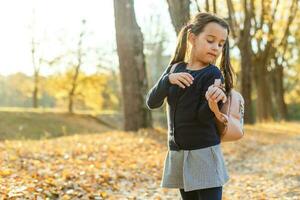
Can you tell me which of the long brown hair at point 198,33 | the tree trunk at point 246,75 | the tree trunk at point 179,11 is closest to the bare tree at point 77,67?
the tree trunk at point 246,75

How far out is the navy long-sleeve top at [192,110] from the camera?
3258 millimetres

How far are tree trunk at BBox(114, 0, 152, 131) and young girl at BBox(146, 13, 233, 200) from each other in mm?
10640

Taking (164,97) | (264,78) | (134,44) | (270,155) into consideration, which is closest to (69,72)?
(264,78)

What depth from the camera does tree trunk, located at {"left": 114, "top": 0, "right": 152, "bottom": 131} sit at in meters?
13.9

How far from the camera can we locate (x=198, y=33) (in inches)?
135

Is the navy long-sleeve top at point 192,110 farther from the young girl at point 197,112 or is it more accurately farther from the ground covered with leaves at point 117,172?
the ground covered with leaves at point 117,172

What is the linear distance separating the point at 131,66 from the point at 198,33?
10952 mm

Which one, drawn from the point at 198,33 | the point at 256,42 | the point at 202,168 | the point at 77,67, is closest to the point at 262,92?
the point at 256,42

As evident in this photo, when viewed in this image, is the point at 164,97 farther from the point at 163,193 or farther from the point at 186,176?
the point at 163,193

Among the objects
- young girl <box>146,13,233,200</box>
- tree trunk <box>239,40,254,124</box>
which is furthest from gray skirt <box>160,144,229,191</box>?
tree trunk <box>239,40,254,124</box>

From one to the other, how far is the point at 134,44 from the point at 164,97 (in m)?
10.9

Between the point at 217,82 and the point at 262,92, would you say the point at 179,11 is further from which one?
the point at 262,92

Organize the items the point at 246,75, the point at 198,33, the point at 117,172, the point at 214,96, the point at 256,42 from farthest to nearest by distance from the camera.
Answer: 1. the point at 256,42
2. the point at 246,75
3. the point at 117,172
4. the point at 198,33
5. the point at 214,96

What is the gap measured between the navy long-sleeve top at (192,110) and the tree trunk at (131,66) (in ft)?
35.3
